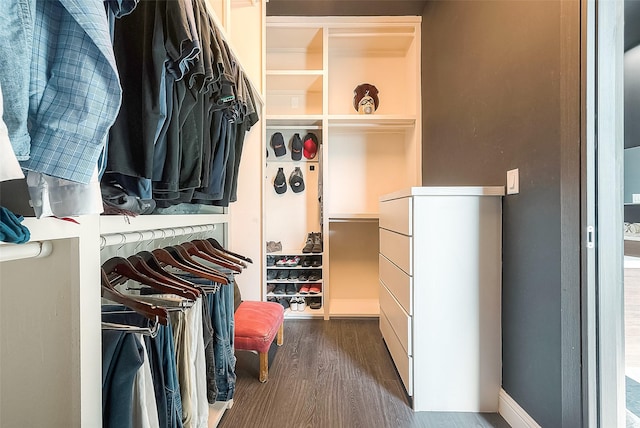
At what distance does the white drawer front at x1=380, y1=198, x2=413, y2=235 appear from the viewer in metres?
1.57

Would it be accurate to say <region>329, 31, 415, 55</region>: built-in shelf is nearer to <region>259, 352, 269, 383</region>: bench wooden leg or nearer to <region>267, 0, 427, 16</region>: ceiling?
<region>267, 0, 427, 16</region>: ceiling

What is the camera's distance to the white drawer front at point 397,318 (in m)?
1.57

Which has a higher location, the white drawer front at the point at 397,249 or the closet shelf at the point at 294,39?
the closet shelf at the point at 294,39

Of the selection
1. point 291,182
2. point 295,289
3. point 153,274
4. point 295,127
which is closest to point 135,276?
point 153,274

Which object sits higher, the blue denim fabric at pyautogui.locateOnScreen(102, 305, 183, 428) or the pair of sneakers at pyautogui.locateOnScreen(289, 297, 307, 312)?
the blue denim fabric at pyautogui.locateOnScreen(102, 305, 183, 428)

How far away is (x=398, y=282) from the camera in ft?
5.82

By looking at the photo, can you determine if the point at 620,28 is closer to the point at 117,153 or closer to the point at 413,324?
the point at 413,324

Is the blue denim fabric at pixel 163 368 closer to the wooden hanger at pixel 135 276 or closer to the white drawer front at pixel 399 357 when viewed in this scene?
the wooden hanger at pixel 135 276

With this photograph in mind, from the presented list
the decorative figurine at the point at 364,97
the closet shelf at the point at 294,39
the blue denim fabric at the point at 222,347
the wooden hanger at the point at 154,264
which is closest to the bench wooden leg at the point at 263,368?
the blue denim fabric at the point at 222,347

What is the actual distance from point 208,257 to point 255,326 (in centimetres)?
56

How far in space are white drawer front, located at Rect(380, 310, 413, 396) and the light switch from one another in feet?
3.04

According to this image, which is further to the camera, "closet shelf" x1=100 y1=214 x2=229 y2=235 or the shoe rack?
the shoe rack

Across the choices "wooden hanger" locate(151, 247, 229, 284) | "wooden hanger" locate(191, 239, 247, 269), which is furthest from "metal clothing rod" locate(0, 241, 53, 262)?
"wooden hanger" locate(191, 239, 247, 269)

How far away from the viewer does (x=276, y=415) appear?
1.49 metres
